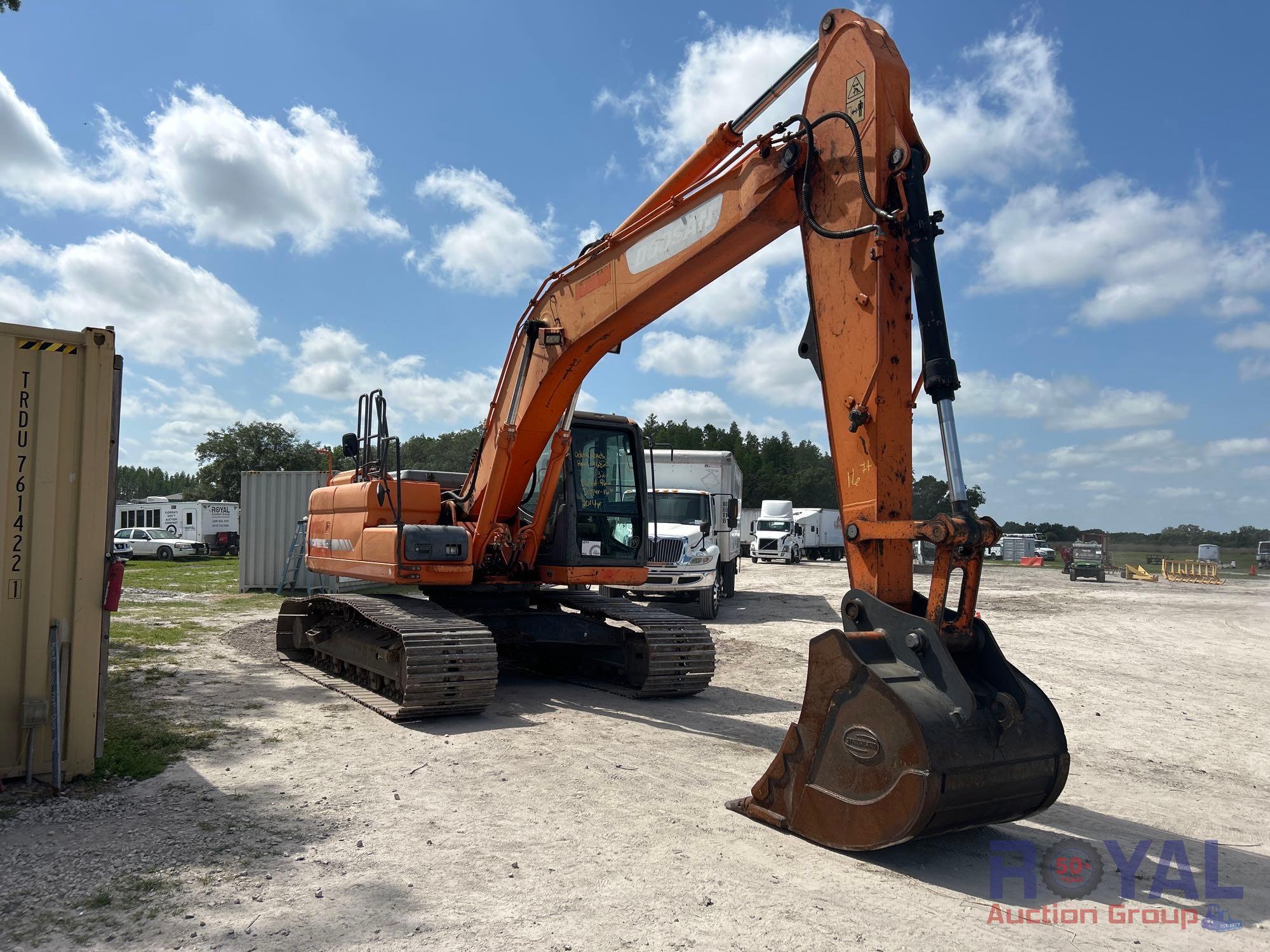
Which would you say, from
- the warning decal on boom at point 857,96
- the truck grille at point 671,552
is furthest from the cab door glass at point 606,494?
the truck grille at point 671,552

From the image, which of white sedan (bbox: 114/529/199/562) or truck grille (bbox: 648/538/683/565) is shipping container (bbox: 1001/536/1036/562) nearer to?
truck grille (bbox: 648/538/683/565)

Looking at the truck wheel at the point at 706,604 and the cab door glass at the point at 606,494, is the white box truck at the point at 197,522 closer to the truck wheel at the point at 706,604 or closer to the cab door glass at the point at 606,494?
the truck wheel at the point at 706,604

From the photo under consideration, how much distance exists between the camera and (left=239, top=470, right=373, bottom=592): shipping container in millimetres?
22047

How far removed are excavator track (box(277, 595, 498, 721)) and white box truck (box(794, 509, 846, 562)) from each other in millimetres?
36404

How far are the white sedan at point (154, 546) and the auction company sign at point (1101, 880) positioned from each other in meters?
35.8

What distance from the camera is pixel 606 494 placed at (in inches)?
386

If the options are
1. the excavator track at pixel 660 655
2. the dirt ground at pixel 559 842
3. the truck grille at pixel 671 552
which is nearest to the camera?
the dirt ground at pixel 559 842

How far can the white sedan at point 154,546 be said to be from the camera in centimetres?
3472

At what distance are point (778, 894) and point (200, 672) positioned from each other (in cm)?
814

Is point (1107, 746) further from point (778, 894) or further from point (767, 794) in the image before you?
point (778, 894)

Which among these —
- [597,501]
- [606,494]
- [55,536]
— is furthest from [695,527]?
[55,536]

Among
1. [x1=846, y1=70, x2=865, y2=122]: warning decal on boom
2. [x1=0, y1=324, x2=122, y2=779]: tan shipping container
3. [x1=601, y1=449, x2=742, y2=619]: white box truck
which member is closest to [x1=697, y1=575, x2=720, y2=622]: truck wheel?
[x1=601, y1=449, x2=742, y2=619]: white box truck

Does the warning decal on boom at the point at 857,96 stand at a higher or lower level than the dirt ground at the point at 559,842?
higher

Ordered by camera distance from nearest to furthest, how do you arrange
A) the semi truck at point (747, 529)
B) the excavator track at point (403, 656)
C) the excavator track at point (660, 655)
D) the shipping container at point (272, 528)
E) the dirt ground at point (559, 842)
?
the dirt ground at point (559, 842), the excavator track at point (403, 656), the excavator track at point (660, 655), the shipping container at point (272, 528), the semi truck at point (747, 529)
